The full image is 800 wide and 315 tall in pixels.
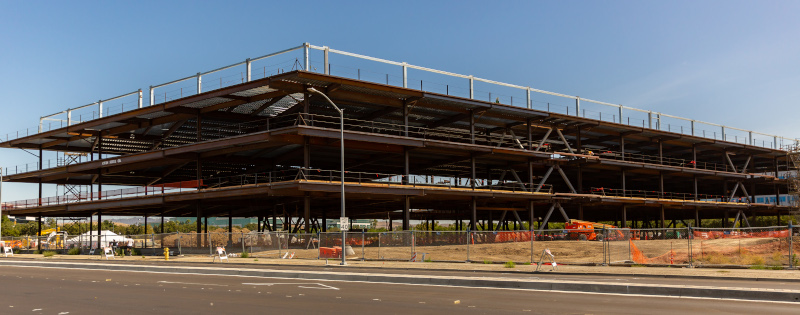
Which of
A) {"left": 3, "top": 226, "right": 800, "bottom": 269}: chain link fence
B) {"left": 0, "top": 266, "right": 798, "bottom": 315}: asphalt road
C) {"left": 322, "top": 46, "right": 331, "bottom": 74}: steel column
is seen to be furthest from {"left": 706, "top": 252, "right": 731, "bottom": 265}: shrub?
{"left": 322, "top": 46, "right": 331, "bottom": 74}: steel column

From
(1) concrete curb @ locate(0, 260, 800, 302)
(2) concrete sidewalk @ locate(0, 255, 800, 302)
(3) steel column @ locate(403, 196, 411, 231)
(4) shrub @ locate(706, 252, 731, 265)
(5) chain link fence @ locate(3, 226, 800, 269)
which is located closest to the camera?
(1) concrete curb @ locate(0, 260, 800, 302)

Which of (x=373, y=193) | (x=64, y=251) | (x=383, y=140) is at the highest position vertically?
(x=383, y=140)

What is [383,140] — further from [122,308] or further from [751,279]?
[122,308]

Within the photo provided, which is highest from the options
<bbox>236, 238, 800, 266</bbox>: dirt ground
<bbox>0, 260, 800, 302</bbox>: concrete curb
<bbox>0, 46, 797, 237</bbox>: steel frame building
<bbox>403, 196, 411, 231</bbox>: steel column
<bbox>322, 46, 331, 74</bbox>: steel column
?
<bbox>322, 46, 331, 74</bbox>: steel column

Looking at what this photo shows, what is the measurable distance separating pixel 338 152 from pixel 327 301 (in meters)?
44.4

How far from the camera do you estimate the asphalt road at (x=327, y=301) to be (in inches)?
576

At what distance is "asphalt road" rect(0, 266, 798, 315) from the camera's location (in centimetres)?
1463

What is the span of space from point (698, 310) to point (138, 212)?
7287 cm

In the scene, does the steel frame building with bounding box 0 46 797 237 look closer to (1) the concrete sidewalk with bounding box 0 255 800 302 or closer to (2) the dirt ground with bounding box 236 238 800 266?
(2) the dirt ground with bounding box 236 238 800 266

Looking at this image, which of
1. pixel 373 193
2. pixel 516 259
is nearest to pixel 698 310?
pixel 516 259

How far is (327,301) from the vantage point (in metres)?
16.7

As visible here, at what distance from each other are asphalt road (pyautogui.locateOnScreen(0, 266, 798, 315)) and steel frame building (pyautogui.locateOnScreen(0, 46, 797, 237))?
27.3 metres

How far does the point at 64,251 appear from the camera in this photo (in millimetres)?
61281

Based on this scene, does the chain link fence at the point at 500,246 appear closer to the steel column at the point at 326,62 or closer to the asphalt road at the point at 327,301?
the steel column at the point at 326,62
